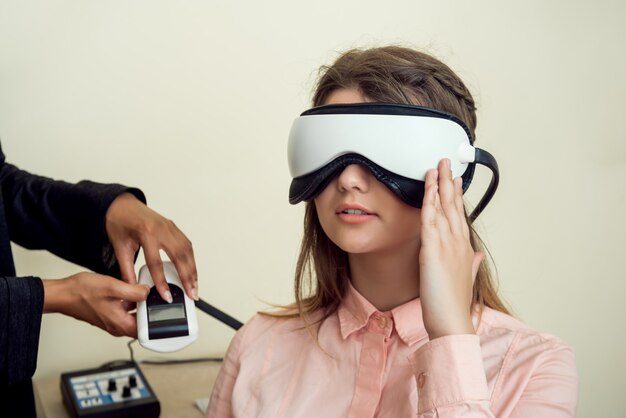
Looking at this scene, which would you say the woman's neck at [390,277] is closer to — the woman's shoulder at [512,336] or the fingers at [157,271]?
the woman's shoulder at [512,336]

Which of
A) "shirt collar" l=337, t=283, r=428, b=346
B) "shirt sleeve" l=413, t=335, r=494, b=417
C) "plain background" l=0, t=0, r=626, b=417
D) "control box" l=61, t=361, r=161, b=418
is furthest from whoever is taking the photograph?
"plain background" l=0, t=0, r=626, b=417

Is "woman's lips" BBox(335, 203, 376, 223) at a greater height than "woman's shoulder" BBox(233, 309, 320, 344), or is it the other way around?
"woman's lips" BBox(335, 203, 376, 223)

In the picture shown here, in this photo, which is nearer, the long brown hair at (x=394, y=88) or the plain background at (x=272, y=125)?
the long brown hair at (x=394, y=88)

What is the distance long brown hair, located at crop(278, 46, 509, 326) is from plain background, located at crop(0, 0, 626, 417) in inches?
26.6

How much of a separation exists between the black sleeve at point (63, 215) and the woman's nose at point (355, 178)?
542 mm

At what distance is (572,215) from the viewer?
2.25m

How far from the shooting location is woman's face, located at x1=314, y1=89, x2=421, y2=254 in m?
1.04

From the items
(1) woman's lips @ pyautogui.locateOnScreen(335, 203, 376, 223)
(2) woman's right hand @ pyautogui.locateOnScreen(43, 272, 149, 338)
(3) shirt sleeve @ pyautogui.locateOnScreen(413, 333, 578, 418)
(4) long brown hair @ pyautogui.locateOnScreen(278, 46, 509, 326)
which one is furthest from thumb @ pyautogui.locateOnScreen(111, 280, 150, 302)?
(3) shirt sleeve @ pyautogui.locateOnScreen(413, 333, 578, 418)

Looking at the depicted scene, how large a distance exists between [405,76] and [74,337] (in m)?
1.18

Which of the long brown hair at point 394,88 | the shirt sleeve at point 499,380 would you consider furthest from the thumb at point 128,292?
the shirt sleeve at point 499,380

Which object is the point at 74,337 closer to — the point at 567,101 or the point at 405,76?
the point at 405,76

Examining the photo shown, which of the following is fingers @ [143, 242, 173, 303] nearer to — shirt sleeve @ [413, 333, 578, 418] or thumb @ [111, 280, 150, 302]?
thumb @ [111, 280, 150, 302]

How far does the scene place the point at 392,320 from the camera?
3.69 ft

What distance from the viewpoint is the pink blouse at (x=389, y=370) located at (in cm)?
91
